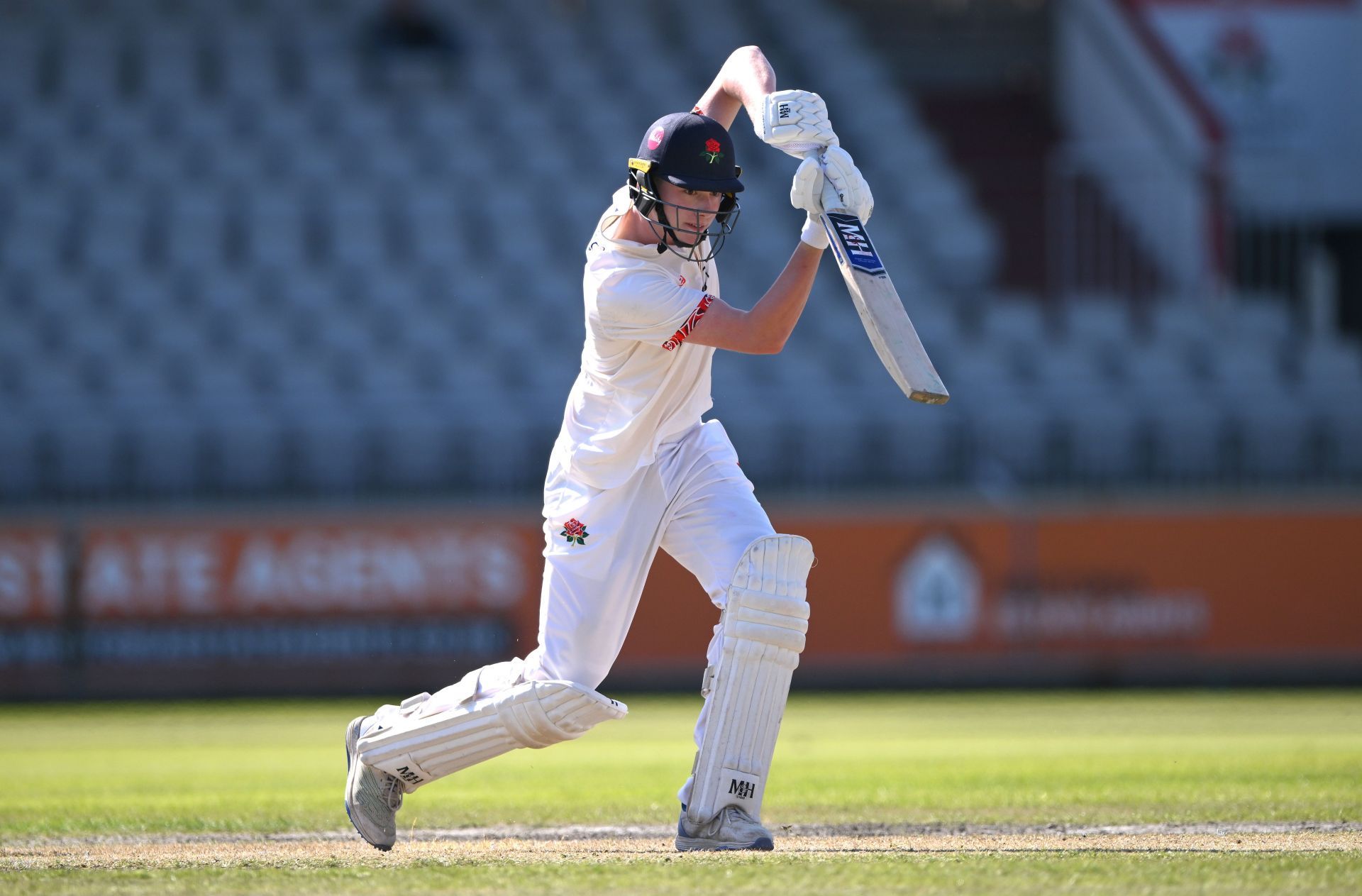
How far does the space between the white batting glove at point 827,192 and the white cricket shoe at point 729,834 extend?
1420 mm

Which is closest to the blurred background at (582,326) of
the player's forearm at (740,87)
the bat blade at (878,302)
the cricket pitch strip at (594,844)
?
the cricket pitch strip at (594,844)

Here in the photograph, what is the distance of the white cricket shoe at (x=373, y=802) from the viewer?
4.81 metres

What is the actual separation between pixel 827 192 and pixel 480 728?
161 cm

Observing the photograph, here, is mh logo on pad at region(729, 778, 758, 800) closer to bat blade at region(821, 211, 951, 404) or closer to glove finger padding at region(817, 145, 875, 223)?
bat blade at region(821, 211, 951, 404)

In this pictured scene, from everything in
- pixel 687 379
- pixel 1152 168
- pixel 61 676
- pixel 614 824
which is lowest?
pixel 61 676

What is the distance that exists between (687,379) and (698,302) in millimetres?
358

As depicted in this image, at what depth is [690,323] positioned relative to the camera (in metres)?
4.65

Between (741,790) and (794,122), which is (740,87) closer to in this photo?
(794,122)

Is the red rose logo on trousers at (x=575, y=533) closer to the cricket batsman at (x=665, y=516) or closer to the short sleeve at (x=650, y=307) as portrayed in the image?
the cricket batsman at (x=665, y=516)

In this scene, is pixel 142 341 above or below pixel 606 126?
below

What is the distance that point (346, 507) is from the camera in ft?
41.2

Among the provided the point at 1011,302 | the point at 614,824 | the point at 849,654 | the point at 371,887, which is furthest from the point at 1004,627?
the point at 371,887

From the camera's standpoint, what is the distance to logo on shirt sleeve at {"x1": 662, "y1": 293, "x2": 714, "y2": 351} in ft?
15.2

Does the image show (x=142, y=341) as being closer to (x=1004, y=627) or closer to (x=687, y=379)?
(x=1004, y=627)
